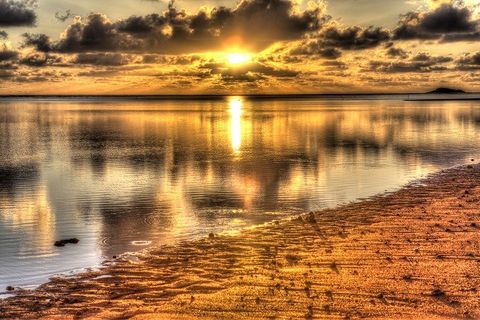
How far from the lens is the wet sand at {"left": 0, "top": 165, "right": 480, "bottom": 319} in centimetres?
934

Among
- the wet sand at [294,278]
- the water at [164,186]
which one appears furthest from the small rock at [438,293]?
the water at [164,186]

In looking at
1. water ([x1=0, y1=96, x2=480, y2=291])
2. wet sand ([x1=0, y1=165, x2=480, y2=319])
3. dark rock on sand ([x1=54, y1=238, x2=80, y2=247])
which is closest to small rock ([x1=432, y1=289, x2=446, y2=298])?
wet sand ([x1=0, y1=165, x2=480, y2=319])

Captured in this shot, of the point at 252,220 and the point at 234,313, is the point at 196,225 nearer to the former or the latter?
the point at 252,220

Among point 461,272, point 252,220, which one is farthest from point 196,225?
point 461,272

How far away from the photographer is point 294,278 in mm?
10781

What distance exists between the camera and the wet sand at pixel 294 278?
934cm

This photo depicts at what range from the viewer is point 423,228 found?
1466 cm

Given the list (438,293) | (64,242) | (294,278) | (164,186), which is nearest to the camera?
(438,293)

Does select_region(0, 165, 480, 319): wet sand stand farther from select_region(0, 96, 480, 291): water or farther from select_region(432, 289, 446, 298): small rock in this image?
select_region(0, 96, 480, 291): water

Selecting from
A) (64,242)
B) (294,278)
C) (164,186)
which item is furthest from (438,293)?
(164,186)

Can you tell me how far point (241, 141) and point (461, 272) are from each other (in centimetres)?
3886

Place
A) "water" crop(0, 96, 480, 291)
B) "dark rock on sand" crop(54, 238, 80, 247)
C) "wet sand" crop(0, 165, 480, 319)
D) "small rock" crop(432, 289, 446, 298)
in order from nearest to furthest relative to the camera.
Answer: "wet sand" crop(0, 165, 480, 319), "small rock" crop(432, 289, 446, 298), "dark rock on sand" crop(54, 238, 80, 247), "water" crop(0, 96, 480, 291)

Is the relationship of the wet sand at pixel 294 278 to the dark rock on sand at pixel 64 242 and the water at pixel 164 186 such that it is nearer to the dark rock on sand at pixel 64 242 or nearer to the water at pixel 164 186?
the water at pixel 164 186

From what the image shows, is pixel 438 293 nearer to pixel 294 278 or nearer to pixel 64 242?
pixel 294 278
